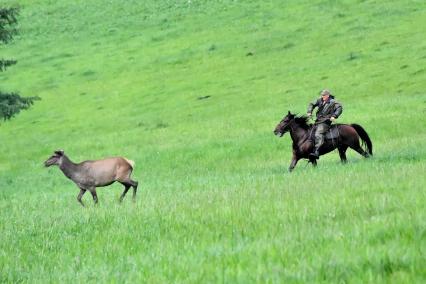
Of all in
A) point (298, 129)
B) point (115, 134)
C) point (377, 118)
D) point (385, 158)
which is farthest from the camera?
point (115, 134)

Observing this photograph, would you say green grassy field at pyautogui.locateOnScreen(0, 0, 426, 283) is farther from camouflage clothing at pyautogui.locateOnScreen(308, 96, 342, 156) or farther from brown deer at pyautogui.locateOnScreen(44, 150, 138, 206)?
camouflage clothing at pyautogui.locateOnScreen(308, 96, 342, 156)

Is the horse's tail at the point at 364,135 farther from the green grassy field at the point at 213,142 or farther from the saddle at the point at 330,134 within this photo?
the green grassy field at the point at 213,142

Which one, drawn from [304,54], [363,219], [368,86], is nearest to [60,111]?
[304,54]

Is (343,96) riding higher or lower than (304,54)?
lower

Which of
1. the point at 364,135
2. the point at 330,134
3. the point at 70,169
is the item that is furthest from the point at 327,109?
the point at 70,169

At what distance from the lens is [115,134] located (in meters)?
39.2

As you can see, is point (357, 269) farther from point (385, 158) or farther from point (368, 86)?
point (368, 86)

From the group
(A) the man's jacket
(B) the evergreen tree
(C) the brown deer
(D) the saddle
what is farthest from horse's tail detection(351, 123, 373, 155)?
(B) the evergreen tree

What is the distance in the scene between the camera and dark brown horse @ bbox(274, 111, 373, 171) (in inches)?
864

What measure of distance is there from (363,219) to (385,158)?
11.4 metres

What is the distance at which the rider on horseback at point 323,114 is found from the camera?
21391mm

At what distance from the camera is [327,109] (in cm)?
2150

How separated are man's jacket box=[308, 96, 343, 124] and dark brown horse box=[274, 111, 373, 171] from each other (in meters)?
0.51

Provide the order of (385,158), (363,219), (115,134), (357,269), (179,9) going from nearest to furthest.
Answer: (357,269) → (363,219) → (385,158) → (115,134) → (179,9)
